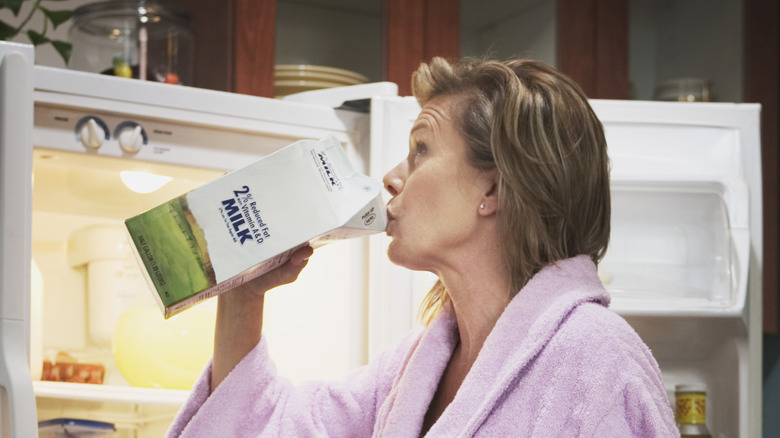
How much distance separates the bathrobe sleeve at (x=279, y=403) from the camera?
1.21 meters

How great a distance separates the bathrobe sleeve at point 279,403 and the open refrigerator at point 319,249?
0.20 metres

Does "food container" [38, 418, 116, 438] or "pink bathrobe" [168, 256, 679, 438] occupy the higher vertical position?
"pink bathrobe" [168, 256, 679, 438]

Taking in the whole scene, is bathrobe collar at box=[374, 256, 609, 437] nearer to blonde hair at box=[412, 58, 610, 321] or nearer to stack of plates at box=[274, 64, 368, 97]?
blonde hair at box=[412, 58, 610, 321]

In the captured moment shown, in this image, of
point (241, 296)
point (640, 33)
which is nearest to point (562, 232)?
point (241, 296)

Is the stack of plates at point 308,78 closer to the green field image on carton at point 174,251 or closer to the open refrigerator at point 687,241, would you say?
the open refrigerator at point 687,241

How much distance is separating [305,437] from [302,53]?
3.78 feet

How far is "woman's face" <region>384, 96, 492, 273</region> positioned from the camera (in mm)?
1159

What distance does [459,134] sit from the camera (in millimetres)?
1182

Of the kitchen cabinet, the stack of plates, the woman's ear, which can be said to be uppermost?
→ the kitchen cabinet

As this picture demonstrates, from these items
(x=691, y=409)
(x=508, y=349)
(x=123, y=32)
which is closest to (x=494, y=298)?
(x=508, y=349)

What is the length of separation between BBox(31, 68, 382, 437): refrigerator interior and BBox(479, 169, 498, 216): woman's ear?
0.43m

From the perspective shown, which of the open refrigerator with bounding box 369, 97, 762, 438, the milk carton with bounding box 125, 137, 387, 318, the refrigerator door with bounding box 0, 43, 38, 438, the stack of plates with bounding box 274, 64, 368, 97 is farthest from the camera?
the stack of plates with bounding box 274, 64, 368, 97

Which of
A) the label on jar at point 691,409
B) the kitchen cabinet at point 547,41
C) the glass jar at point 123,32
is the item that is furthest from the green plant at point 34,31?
the label on jar at point 691,409

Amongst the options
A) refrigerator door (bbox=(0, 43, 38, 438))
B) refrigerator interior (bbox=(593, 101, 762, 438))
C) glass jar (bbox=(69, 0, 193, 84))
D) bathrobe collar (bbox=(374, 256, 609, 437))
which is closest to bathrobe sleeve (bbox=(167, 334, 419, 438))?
bathrobe collar (bbox=(374, 256, 609, 437))
